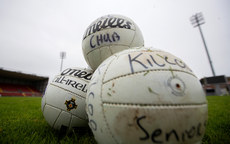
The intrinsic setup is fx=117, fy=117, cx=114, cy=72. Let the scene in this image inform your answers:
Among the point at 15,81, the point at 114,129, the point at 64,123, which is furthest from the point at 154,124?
the point at 15,81

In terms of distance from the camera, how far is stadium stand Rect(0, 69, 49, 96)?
25.8 m

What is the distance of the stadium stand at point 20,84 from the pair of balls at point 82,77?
97.3ft

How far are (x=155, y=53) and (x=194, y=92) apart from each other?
0.42 m

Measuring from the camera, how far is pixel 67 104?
1.50m

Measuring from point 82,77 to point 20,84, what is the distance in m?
A: 37.2

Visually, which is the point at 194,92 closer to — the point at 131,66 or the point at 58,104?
the point at 131,66

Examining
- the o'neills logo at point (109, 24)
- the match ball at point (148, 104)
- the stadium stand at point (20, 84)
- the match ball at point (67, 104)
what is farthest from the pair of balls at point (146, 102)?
the stadium stand at point (20, 84)

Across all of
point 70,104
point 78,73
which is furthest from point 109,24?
point 70,104

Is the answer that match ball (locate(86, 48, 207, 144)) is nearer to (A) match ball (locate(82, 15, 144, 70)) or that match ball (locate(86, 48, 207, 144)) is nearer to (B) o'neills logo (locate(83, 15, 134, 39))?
(A) match ball (locate(82, 15, 144, 70))

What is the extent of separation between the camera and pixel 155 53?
3.38ft

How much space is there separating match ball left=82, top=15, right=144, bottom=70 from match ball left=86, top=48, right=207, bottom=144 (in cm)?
80

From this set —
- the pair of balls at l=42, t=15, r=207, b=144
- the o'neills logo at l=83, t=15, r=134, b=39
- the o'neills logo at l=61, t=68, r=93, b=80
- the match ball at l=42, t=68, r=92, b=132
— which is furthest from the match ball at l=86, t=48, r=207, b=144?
the o'neills logo at l=83, t=15, r=134, b=39

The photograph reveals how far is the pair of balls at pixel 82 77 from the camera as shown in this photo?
1.50 metres

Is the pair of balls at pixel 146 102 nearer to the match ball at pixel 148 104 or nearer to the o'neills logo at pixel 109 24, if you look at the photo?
the match ball at pixel 148 104
